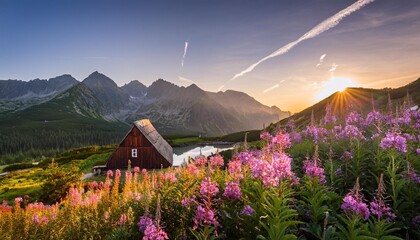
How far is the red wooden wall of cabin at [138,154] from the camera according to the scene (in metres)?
47.1

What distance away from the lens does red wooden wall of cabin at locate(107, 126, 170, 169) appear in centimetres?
4712

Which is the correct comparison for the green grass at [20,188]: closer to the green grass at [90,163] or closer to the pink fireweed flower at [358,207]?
the green grass at [90,163]

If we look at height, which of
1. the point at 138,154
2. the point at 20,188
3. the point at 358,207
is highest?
the point at 358,207

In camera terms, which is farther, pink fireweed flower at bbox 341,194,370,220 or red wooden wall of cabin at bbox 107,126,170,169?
red wooden wall of cabin at bbox 107,126,170,169

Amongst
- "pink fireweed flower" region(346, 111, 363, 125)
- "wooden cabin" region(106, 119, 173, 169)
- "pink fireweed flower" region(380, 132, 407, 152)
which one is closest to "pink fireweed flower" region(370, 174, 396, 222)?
"pink fireweed flower" region(380, 132, 407, 152)

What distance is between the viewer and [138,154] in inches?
1863

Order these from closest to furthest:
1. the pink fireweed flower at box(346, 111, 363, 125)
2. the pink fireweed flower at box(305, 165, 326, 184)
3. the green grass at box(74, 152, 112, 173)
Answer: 1. the pink fireweed flower at box(305, 165, 326, 184)
2. the pink fireweed flower at box(346, 111, 363, 125)
3. the green grass at box(74, 152, 112, 173)

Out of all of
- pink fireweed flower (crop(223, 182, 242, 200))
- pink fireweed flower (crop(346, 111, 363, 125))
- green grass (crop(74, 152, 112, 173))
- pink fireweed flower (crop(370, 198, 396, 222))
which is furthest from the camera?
green grass (crop(74, 152, 112, 173))

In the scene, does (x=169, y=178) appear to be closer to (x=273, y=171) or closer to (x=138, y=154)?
(x=273, y=171)

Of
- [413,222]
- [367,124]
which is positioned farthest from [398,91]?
[413,222]

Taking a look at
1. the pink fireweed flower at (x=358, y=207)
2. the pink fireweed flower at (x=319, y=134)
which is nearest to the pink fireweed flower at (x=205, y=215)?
the pink fireweed flower at (x=358, y=207)

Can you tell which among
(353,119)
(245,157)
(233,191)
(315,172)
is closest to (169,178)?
(245,157)

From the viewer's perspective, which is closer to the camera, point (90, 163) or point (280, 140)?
point (280, 140)

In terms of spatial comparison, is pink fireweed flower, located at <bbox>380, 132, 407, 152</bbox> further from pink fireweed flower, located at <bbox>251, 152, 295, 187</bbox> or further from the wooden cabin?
the wooden cabin
